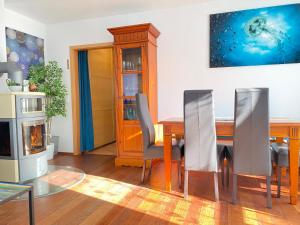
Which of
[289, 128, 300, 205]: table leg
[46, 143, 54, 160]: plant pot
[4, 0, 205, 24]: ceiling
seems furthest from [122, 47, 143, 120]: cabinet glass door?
[289, 128, 300, 205]: table leg

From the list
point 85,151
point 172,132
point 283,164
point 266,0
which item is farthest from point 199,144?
point 85,151

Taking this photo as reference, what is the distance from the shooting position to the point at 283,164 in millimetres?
2344

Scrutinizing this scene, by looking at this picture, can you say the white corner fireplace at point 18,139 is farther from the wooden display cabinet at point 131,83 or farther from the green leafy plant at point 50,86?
the wooden display cabinet at point 131,83

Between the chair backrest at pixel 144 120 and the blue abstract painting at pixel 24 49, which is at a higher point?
the blue abstract painting at pixel 24 49

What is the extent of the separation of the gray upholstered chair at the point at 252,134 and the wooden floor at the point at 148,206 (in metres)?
0.19

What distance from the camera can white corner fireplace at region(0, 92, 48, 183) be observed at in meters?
2.84

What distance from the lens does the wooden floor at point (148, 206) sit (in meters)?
A: 2.01

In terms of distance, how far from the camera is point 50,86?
414 centimetres

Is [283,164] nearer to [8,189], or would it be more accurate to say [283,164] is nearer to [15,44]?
[8,189]

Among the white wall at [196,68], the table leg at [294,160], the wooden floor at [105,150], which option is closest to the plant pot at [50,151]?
the wooden floor at [105,150]

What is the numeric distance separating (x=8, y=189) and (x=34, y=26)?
364 cm

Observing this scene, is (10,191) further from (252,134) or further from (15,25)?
(15,25)

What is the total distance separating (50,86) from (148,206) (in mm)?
2913

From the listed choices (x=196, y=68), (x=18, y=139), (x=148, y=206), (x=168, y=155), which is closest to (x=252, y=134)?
(x=168, y=155)
